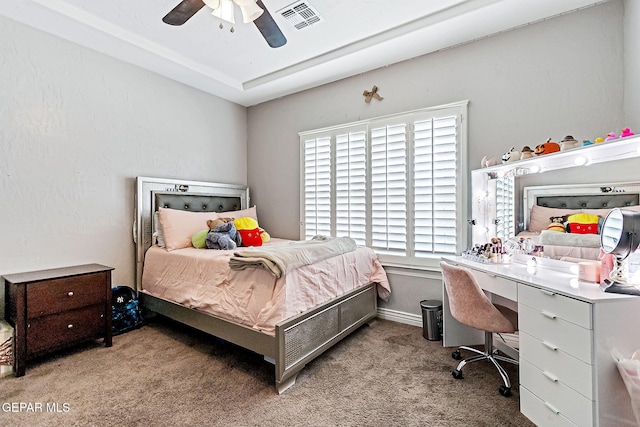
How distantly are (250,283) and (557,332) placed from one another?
1.75 meters

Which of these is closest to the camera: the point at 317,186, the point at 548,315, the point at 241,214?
the point at 548,315

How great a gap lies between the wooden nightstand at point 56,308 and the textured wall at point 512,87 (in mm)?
2685

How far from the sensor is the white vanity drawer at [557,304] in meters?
1.28

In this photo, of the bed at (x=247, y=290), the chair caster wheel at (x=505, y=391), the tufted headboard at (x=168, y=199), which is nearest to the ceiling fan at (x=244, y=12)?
the bed at (x=247, y=290)

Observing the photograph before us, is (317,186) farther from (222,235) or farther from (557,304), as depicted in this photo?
(557,304)

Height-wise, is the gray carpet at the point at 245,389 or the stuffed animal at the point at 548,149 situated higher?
the stuffed animal at the point at 548,149

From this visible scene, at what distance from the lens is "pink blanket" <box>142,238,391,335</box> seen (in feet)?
6.54

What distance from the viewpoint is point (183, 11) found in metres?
1.93

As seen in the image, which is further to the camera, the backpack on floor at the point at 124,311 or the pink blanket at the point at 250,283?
the backpack on floor at the point at 124,311

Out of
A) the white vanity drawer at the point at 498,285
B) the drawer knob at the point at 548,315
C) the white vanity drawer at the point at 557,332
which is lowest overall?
the white vanity drawer at the point at 557,332

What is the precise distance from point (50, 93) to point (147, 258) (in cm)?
168

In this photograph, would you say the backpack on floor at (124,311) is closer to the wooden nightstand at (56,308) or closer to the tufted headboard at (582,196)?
the wooden nightstand at (56,308)

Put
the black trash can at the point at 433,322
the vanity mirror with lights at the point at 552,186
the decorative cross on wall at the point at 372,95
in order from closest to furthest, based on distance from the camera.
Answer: the vanity mirror with lights at the point at 552,186 → the black trash can at the point at 433,322 → the decorative cross on wall at the point at 372,95

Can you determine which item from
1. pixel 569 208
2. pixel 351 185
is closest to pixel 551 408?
pixel 569 208
